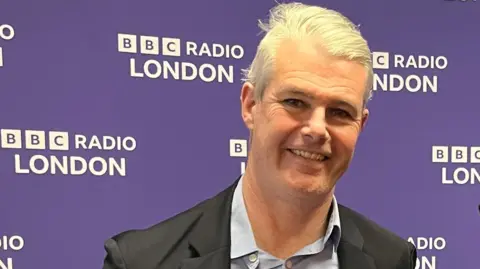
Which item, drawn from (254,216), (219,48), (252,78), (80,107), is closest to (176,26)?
(219,48)

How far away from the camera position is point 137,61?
1321 mm

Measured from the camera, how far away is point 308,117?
2.44ft

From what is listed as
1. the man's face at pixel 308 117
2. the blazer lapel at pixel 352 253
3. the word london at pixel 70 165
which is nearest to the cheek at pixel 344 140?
the man's face at pixel 308 117

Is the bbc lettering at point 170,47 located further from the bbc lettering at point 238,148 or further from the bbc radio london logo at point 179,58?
the bbc lettering at point 238,148

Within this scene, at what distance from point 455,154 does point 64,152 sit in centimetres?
131

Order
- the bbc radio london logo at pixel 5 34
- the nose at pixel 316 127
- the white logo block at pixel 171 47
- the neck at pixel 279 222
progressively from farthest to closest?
the white logo block at pixel 171 47 < the bbc radio london logo at pixel 5 34 < the neck at pixel 279 222 < the nose at pixel 316 127

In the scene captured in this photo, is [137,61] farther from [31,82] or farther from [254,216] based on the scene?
[254,216]

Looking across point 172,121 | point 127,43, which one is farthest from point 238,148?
point 127,43

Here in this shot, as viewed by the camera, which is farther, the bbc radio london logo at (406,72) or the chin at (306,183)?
the bbc radio london logo at (406,72)

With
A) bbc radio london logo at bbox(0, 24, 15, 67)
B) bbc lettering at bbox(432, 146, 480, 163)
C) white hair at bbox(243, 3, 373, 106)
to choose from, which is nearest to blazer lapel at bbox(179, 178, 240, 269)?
white hair at bbox(243, 3, 373, 106)

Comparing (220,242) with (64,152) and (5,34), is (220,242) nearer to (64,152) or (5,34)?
(64,152)

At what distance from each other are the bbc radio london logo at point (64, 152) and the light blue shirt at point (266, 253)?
1.85 feet

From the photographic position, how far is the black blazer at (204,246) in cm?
82

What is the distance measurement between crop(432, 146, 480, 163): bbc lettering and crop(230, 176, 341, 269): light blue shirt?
818 millimetres
